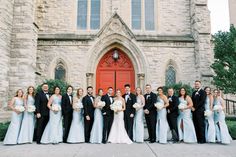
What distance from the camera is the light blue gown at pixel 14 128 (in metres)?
7.01

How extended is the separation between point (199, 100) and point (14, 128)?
6098 millimetres

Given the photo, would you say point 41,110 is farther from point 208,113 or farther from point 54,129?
point 208,113

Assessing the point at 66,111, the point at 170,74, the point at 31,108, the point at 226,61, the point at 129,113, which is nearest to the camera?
the point at 31,108

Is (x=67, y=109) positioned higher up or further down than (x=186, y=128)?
higher up

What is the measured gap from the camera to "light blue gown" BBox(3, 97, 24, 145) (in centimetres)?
701

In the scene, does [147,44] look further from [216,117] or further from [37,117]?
[37,117]

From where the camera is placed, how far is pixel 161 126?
7.39 m

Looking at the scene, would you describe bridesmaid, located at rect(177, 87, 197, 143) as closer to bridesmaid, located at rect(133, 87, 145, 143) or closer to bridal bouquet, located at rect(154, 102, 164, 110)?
bridal bouquet, located at rect(154, 102, 164, 110)

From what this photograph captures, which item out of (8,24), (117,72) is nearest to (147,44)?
(117,72)

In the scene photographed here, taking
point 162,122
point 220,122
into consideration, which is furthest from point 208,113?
point 162,122

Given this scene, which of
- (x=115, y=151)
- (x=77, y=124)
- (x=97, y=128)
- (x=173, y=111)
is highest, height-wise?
(x=173, y=111)

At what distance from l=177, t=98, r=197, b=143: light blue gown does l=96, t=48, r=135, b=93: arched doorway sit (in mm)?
6193

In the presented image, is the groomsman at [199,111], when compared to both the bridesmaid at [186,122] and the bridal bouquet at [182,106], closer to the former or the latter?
the bridesmaid at [186,122]

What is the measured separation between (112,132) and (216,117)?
11.7ft
